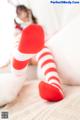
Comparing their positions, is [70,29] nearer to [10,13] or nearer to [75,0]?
[75,0]

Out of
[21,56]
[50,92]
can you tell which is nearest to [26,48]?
[21,56]

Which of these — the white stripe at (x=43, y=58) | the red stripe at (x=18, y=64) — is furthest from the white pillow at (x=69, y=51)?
the red stripe at (x=18, y=64)

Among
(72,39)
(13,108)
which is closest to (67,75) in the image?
(72,39)

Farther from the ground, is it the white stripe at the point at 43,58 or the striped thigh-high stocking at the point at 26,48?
the striped thigh-high stocking at the point at 26,48

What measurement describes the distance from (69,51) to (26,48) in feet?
0.46

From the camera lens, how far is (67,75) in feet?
2.57

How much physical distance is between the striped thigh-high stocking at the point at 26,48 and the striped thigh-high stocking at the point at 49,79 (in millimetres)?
67

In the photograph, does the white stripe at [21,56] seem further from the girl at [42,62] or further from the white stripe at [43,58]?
the white stripe at [43,58]

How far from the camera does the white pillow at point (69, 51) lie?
77 centimetres

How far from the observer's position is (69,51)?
784mm

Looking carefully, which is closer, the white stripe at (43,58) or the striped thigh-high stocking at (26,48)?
the striped thigh-high stocking at (26,48)

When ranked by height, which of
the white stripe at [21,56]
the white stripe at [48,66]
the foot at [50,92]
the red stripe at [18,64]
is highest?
the white stripe at [21,56]

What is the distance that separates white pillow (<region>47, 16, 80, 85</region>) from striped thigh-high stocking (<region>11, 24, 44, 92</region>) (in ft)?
0.29

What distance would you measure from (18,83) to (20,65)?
0.05 metres
